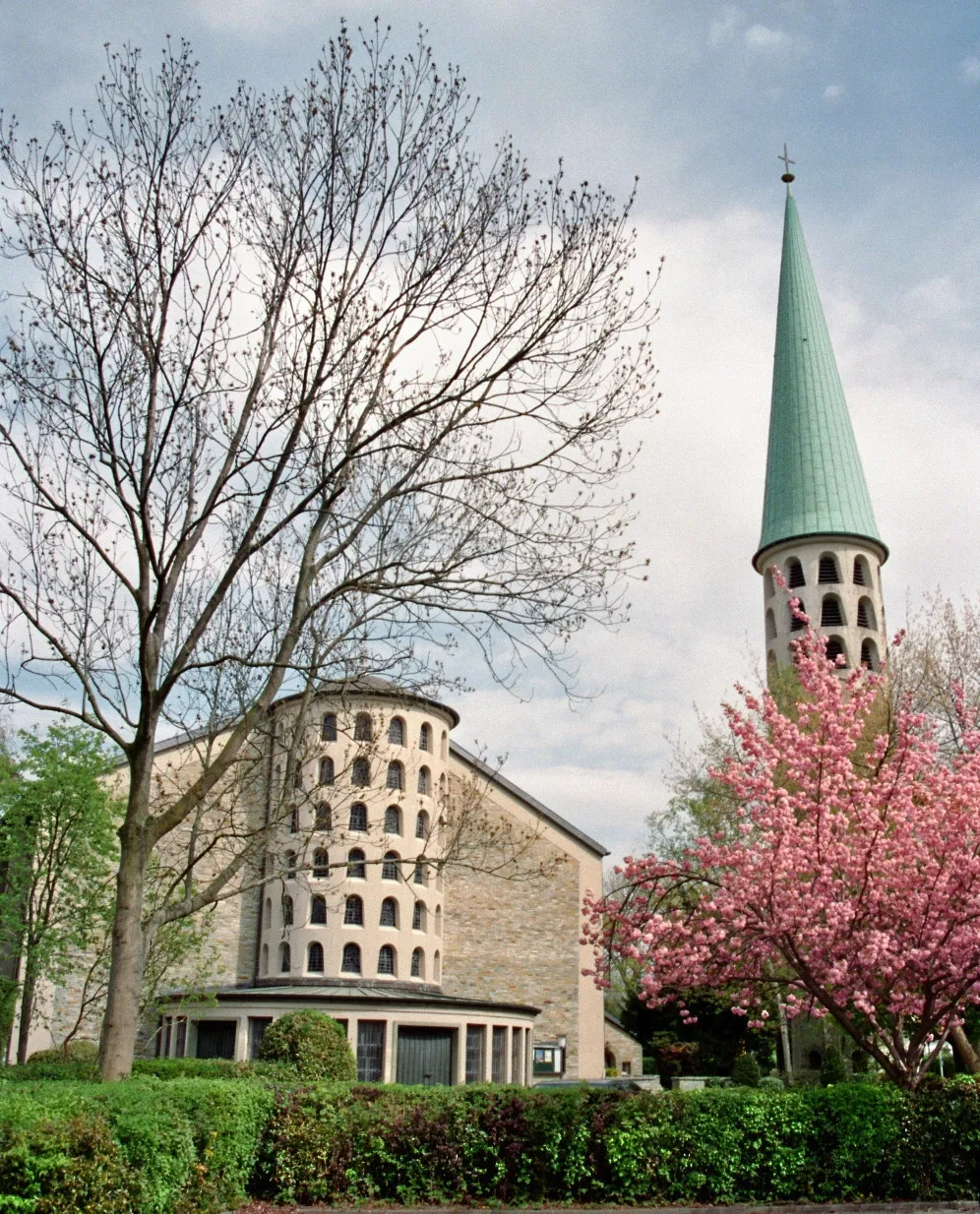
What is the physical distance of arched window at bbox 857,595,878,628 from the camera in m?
50.6

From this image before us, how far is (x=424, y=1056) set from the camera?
33188 mm

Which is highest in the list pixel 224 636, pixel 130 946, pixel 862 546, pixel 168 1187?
pixel 862 546

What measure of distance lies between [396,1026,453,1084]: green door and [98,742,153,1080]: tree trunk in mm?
23454

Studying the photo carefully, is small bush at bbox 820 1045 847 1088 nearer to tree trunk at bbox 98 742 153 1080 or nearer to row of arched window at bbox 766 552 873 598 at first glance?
tree trunk at bbox 98 742 153 1080

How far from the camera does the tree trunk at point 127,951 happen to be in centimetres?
1050

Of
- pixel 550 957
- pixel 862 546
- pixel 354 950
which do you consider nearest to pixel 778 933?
pixel 354 950

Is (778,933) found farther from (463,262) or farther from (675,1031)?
(675,1031)

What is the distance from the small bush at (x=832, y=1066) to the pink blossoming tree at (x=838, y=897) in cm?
1490

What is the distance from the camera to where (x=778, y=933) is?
45.2ft

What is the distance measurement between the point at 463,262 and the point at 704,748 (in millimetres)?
25464

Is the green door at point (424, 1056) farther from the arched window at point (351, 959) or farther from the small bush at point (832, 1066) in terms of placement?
the small bush at point (832, 1066)

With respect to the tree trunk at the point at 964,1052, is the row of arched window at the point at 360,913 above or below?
above

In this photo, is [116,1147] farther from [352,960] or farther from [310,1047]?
[352,960]

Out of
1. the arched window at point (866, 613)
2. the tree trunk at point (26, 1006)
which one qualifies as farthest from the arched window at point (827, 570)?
the tree trunk at point (26, 1006)
